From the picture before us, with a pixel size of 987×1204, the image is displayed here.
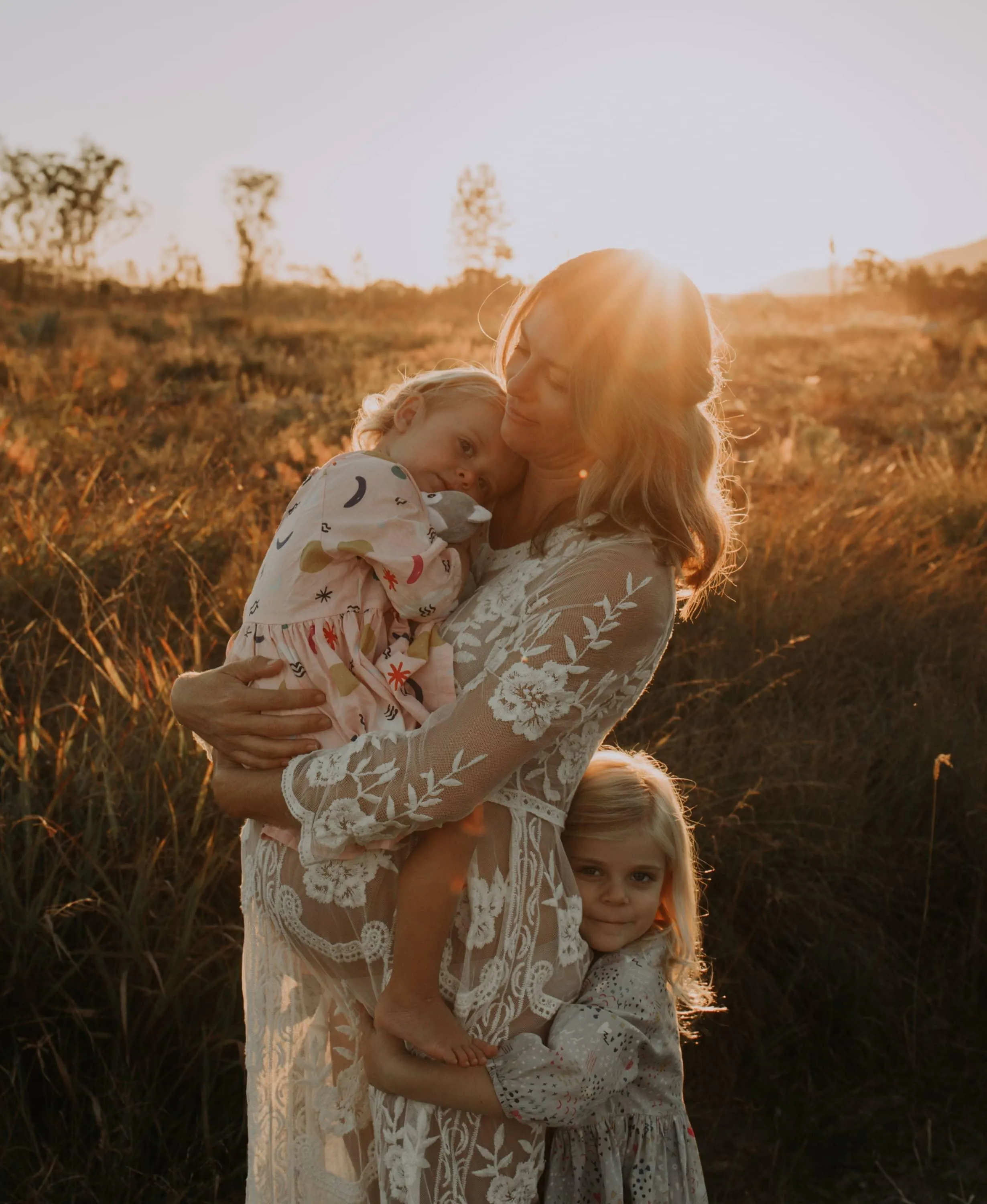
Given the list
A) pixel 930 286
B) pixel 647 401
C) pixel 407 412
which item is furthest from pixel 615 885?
pixel 930 286

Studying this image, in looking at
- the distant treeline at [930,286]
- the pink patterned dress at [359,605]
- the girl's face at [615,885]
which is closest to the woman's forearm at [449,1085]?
the girl's face at [615,885]

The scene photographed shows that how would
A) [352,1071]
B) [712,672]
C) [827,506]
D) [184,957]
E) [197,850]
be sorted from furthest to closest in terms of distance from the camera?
[827,506] → [712,672] → [197,850] → [184,957] → [352,1071]

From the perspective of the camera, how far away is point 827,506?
18.8 ft

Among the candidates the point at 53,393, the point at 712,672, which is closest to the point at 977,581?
the point at 712,672

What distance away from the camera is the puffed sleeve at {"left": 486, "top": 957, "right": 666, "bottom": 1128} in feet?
6.08

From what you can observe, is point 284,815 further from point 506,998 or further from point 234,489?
→ point 234,489

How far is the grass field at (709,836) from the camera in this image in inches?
→ 111

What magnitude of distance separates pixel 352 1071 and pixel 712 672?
2.54 meters

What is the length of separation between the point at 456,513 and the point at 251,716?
55cm

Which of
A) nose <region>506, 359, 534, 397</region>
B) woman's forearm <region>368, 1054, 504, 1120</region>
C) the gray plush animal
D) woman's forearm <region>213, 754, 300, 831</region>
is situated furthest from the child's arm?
nose <region>506, 359, 534, 397</region>

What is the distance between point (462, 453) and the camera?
7.43 feet

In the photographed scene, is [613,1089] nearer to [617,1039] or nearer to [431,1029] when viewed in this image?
[617,1039]

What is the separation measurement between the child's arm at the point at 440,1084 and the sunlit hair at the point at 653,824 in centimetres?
48

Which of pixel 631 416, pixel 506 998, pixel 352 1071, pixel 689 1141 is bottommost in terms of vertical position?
pixel 689 1141
